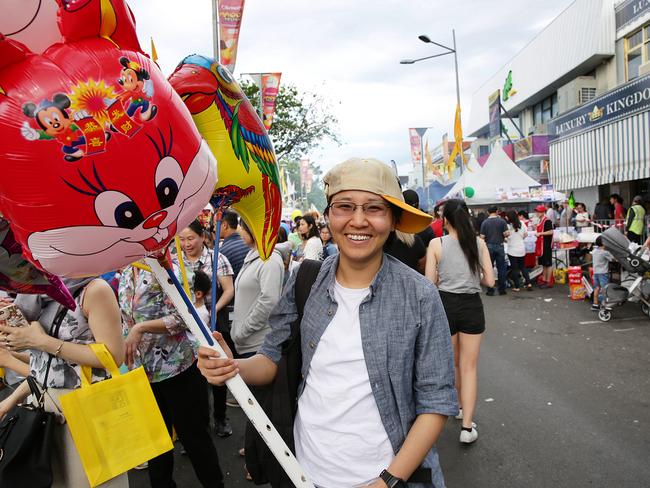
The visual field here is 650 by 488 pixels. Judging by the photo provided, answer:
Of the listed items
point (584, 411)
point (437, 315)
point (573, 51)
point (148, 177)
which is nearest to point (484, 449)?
point (584, 411)

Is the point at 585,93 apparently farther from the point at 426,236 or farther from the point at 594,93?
the point at 426,236

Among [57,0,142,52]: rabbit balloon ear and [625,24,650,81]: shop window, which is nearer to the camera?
[57,0,142,52]: rabbit balloon ear

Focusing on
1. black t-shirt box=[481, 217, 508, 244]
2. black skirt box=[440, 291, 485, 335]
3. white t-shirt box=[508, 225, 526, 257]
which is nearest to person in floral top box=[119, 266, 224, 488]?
black skirt box=[440, 291, 485, 335]

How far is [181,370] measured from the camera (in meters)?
2.82

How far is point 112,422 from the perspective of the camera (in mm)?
1933

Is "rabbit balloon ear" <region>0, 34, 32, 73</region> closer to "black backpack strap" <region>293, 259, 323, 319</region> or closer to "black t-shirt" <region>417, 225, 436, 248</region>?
"black backpack strap" <region>293, 259, 323, 319</region>

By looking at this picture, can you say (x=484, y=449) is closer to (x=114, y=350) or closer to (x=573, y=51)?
(x=114, y=350)

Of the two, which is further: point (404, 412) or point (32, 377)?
point (32, 377)

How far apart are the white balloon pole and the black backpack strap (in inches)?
12.8

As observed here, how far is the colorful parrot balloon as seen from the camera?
1.46m

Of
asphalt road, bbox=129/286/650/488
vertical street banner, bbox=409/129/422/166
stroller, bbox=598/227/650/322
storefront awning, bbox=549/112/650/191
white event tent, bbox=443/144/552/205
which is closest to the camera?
asphalt road, bbox=129/286/650/488

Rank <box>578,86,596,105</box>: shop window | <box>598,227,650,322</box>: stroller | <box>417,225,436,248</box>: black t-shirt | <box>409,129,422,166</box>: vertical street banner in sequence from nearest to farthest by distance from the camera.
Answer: <box>417,225,436,248</box>: black t-shirt
<box>598,227,650,322</box>: stroller
<box>578,86,596,105</box>: shop window
<box>409,129,422,166</box>: vertical street banner

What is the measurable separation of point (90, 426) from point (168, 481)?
3.97ft

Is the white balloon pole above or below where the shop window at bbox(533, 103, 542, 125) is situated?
below
